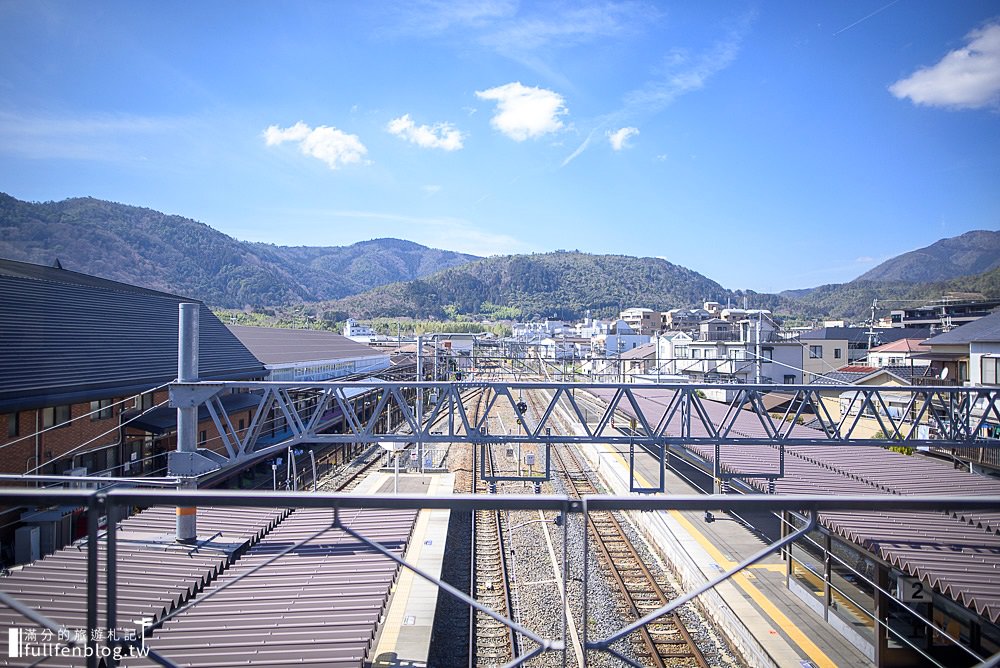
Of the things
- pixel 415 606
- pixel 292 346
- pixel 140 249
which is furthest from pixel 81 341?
pixel 140 249

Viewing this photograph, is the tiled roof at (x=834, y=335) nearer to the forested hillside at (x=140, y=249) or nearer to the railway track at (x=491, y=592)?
the railway track at (x=491, y=592)

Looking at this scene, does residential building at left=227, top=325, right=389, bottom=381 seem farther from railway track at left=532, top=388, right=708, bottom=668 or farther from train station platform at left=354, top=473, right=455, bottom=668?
railway track at left=532, top=388, right=708, bottom=668

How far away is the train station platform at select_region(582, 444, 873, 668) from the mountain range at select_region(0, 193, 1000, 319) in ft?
63.8

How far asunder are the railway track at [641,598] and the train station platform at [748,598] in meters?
0.54

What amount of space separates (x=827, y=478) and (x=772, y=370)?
57.9 ft

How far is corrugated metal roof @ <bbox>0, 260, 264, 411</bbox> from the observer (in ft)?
33.3

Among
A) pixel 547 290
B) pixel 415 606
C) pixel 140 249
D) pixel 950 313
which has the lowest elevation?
pixel 415 606

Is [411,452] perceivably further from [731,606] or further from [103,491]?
[103,491]

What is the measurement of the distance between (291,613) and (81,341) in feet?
36.7

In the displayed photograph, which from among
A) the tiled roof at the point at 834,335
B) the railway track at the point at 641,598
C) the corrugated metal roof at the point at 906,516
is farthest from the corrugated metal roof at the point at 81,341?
the tiled roof at the point at 834,335

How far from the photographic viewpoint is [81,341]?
476 inches

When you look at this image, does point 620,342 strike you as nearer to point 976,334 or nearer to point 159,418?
point 976,334

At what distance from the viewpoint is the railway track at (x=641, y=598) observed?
658cm

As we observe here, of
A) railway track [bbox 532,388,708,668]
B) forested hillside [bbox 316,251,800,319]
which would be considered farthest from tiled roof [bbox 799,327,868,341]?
forested hillside [bbox 316,251,800,319]
